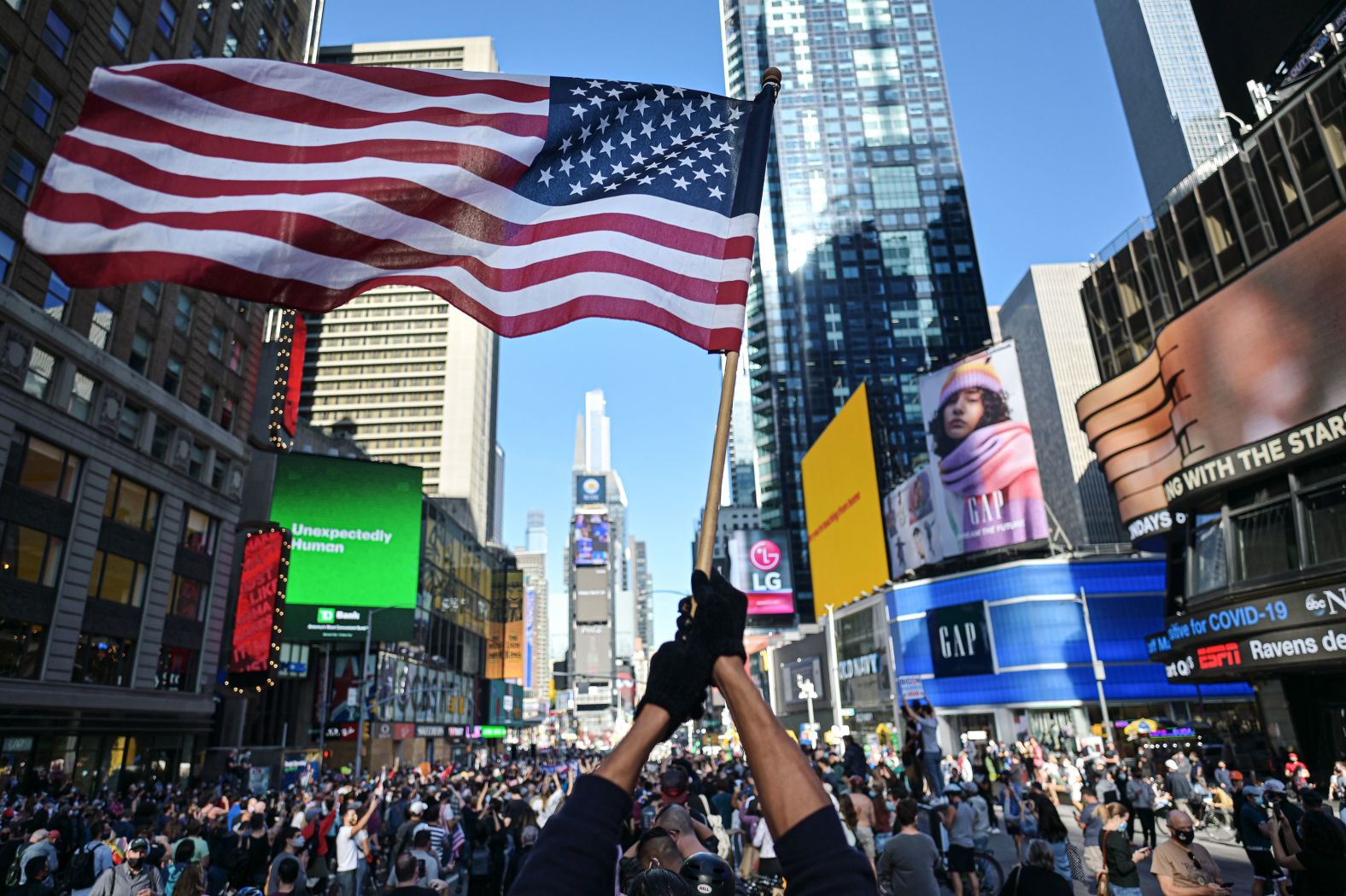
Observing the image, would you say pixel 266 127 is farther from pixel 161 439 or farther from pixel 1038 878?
pixel 161 439

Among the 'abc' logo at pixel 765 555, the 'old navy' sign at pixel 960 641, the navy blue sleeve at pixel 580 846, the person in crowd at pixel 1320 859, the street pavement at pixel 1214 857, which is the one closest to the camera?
the navy blue sleeve at pixel 580 846

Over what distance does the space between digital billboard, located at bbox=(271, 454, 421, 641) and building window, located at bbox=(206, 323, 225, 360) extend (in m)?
14.6

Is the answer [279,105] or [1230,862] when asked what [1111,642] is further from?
[279,105]

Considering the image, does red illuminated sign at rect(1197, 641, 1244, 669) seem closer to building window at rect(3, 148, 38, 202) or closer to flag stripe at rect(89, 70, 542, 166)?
flag stripe at rect(89, 70, 542, 166)

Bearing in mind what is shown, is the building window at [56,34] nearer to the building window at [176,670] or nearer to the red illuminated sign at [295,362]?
the red illuminated sign at [295,362]

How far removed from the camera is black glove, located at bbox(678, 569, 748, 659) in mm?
2910

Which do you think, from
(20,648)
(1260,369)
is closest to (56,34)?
(20,648)

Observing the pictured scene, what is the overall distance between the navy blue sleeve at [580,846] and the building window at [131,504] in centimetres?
3566

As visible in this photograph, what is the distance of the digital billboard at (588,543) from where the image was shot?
642ft

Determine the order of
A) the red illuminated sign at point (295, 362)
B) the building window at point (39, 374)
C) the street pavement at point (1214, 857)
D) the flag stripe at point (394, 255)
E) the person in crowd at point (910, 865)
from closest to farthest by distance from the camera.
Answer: the flag stripe at point (394, 255) < the person in crowd at point (910, 865) < the street pavement at point (1214, 857) < the building window at point (39, 374) < the red illuminated sign at point (295, 362)

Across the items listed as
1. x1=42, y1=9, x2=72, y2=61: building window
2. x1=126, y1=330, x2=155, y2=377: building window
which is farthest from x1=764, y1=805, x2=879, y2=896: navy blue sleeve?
x1=126, y1=330, x2=155, y2=377: building window

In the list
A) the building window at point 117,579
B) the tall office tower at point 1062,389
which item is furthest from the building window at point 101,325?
the tall office tower at point 1062,389

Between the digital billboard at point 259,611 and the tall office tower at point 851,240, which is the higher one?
the tall office tower at point 851,240

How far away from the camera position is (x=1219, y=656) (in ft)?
90.3
